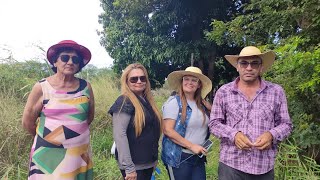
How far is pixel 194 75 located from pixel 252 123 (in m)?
0.78

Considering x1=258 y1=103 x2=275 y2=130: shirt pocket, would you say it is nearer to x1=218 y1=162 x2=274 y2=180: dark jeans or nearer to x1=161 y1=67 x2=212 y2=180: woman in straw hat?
x1=218 y1=162 x2=274 y2=180: dark jeans

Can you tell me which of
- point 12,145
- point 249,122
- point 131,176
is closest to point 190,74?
point 249,122

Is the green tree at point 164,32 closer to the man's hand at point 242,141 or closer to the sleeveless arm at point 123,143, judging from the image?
the sleeveless arm at point 123,143

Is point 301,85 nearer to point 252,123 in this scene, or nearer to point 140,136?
point 252,123

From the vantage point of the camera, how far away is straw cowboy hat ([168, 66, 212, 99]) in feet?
10.1

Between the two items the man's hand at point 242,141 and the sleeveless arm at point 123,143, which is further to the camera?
the sleeveless arm at point 123,143

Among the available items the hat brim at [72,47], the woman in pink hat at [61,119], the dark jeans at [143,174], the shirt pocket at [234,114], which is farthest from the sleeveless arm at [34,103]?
the shirt pocket at [234,114]

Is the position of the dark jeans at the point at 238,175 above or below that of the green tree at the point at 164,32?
below

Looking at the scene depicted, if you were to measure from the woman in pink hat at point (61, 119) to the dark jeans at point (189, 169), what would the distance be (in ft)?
2.46

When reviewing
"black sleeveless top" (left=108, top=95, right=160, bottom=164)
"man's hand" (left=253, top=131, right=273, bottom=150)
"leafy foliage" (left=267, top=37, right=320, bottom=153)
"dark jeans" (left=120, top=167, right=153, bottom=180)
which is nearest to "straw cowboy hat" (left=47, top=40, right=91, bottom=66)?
"black sleeveless top" (left=108, top=95, right=160, bottom=164)

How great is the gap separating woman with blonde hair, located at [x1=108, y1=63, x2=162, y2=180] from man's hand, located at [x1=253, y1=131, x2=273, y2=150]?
814 mm

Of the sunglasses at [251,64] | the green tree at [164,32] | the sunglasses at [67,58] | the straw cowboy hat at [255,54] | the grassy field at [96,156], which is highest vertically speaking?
the green tree at [164,32]

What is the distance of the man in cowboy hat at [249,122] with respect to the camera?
2.47m

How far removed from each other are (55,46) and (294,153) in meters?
2.91
